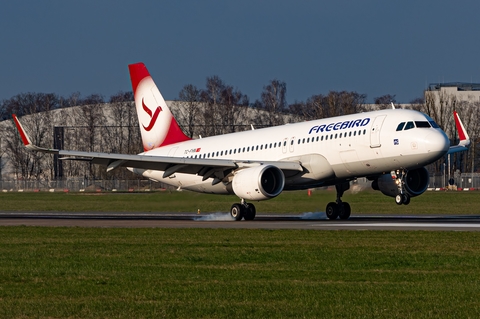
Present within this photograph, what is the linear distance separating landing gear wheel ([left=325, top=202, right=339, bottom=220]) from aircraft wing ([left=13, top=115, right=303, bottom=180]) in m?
3.37

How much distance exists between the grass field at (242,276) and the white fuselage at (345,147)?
27.7 ft

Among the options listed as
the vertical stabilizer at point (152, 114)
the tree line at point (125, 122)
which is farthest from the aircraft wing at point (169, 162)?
the tree line at point (125, 122)

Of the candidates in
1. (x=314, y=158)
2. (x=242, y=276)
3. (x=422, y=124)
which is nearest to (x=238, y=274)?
(x=242, y=276)

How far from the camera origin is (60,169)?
11688cm

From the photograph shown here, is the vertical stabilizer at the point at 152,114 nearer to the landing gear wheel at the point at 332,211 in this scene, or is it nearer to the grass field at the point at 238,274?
the landing gear wheel at the point at 332,211

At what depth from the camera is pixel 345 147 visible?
115ft

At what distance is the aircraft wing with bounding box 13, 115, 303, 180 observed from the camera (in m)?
36.8

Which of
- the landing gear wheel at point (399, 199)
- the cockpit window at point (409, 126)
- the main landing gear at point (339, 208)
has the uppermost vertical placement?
the cockpit window at point (409, 126)

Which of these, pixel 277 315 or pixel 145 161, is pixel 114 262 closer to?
pixel 277 315

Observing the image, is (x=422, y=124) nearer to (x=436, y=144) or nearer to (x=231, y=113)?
(x=436, y=144)

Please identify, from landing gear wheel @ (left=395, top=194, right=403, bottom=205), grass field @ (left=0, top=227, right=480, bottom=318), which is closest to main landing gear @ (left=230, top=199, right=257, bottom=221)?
landing gear wheel @ (left=395, top=194, right=403, bottom=205)

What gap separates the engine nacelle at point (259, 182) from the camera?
35.0 m

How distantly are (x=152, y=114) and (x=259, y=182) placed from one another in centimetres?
1292

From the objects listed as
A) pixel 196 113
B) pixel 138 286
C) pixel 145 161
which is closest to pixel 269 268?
pixel 138 286
